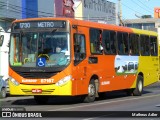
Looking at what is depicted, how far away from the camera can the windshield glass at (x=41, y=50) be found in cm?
1816

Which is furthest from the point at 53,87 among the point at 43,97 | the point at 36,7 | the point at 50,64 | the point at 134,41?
the point at 36,7

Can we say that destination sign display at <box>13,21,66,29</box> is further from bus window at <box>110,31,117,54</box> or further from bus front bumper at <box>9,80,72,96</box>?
bus window at <box>110,31,117,54</box>

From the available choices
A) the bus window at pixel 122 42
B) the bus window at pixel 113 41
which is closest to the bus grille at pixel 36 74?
the bus window at pixel 113 41

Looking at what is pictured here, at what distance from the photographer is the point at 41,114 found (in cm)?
959

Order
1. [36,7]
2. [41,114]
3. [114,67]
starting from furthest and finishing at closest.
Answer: [36,7] → [114,67] → [41,114]

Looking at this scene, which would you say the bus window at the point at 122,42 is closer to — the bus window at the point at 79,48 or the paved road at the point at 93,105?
the paved road at the point at 93,105

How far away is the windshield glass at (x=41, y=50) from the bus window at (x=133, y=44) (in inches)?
241

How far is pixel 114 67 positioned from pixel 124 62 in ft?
3.42

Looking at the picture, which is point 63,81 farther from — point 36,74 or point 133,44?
point 133,44

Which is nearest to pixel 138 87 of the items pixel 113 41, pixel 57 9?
pixel 113 41

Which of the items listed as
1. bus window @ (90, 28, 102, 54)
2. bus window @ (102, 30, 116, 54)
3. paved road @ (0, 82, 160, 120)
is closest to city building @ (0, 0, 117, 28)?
bus window @ (102, 30, 116, 54)

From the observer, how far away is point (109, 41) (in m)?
21.3

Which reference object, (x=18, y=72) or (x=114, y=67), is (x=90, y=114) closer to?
(x=18, y=72)

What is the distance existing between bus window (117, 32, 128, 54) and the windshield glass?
15.5ft
